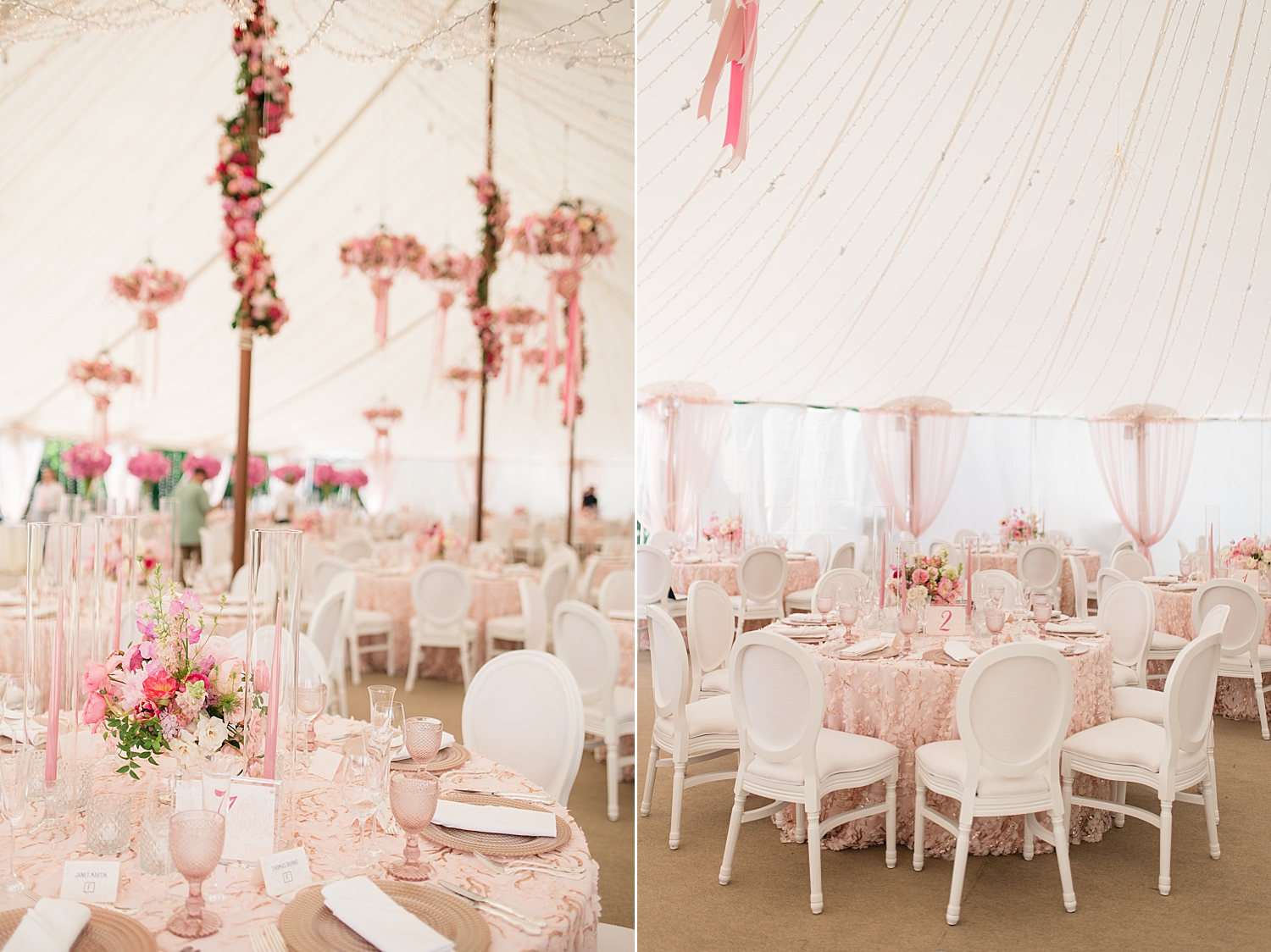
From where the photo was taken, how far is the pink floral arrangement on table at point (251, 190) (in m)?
3.93

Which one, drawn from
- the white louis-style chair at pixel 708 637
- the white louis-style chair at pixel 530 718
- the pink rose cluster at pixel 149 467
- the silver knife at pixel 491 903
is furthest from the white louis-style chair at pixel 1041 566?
the pink rose cluster at pixel 149 467

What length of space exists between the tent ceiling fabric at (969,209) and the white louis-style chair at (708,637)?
110 centimetres

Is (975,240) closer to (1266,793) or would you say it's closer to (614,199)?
(1266,793)

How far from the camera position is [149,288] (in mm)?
6066

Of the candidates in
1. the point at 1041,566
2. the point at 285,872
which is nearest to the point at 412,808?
the point at 285,872

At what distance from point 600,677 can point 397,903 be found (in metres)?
2.62

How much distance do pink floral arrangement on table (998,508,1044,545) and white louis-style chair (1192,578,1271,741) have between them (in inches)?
21.1

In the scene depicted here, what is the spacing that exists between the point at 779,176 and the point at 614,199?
3.83 metres

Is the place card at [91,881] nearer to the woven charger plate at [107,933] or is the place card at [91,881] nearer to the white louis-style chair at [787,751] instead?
the woven charger plate at [107,933]

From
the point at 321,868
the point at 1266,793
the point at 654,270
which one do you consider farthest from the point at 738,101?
the point at 1266,793

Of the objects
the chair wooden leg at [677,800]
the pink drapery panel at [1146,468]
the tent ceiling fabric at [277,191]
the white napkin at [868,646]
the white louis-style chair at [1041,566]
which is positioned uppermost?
the tent ceiling fabric at [277,191]

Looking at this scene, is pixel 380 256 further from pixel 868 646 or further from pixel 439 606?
pixel 868 646

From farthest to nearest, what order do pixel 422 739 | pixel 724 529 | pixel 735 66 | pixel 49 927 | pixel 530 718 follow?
pixel 724 529, pixel 735 66, pixel 530 718, pixel 422 739, pixel 49 927

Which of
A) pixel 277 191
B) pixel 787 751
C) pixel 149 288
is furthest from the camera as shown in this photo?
pixel 277 191
